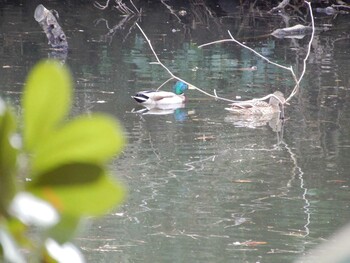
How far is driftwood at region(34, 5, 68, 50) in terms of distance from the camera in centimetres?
1389

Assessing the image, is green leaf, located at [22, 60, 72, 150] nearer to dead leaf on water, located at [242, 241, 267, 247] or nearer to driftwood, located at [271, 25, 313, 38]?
dead leaf on water, located at [242, 241, 267, 247]

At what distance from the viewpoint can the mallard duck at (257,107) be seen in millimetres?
9789

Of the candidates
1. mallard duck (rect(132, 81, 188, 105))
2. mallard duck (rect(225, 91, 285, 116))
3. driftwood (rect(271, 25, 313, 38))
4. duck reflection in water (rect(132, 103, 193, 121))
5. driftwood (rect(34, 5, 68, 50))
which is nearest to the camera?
mallard duck (rect(225, 91, 285, 116))

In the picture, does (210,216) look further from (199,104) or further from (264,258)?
(199,104)

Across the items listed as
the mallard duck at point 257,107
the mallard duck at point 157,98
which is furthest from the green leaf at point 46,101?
the mallard duck at point 157,98

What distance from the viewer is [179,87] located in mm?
10727

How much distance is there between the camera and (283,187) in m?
7.26

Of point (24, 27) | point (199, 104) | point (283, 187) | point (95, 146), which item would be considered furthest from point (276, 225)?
point (24, 27)

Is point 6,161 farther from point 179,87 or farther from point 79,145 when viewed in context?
point 179,87

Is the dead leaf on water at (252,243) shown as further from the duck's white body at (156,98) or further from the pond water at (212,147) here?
the duck's white body at (156,98)

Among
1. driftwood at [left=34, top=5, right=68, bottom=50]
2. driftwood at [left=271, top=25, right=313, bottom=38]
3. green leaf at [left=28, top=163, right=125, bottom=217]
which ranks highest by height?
green leaf at [left=28, top=163, right=125, bottom=217]

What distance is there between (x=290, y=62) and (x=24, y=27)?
576cm

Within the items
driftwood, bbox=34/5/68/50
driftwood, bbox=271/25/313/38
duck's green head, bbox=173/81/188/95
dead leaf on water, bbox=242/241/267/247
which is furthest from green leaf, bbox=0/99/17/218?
driftwood, bbox=271/25/313/38

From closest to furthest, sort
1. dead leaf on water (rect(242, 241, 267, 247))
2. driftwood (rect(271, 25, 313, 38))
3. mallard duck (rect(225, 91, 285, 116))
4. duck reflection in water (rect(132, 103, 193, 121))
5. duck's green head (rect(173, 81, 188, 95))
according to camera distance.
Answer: dead leaf on water (rect(242, 241, 267, 247))
mallard duck (rect(225, 91, 285, 116))
duck reflection in water (rect(132, 103, 193, 121))
duck's green head (rect(173, 81, 188, 95))
driftwood (rect(271, 25, 313, 38))
